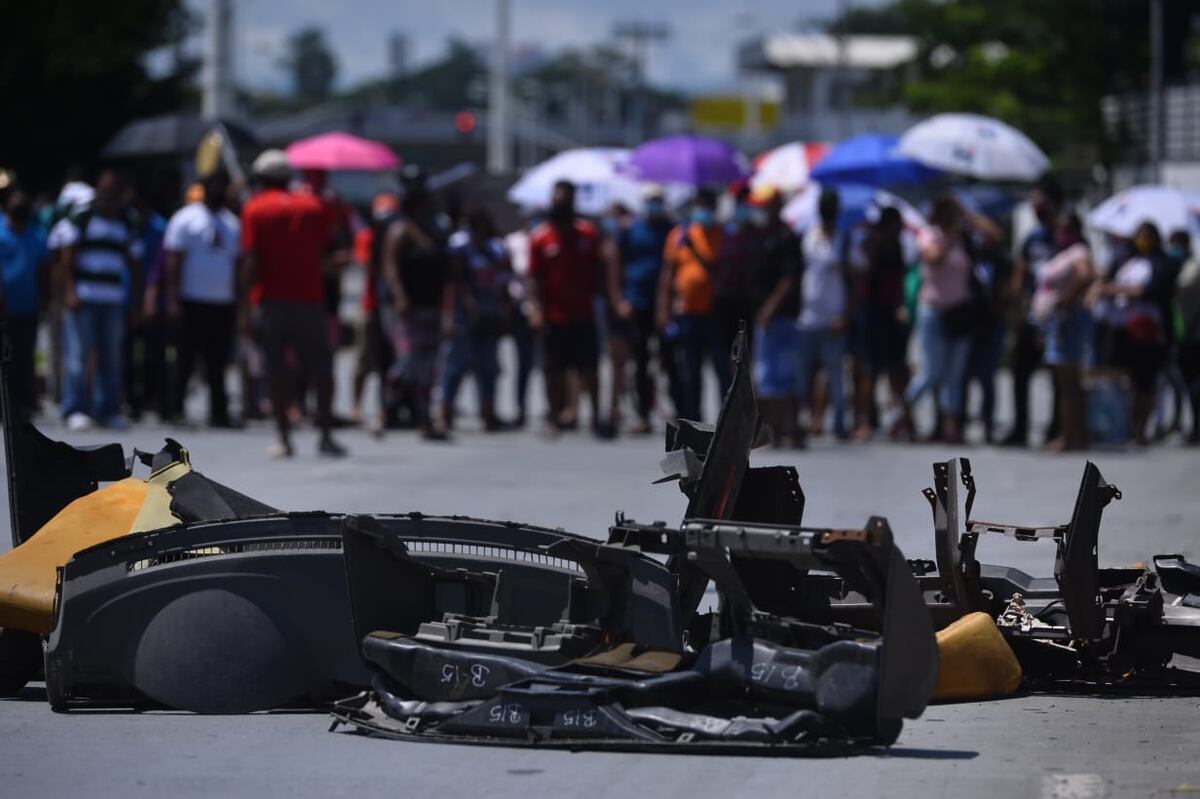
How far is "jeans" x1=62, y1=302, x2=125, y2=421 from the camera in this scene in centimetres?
1691

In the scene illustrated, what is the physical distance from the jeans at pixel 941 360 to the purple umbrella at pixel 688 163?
424cm

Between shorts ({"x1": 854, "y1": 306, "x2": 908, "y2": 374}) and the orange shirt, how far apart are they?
1.54 metres

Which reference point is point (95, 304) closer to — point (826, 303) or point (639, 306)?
point (639, 306)

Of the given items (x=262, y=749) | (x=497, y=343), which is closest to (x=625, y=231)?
(x=497, y=343)

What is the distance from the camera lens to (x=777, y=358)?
54.7 feet

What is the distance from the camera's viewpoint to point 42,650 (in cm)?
720

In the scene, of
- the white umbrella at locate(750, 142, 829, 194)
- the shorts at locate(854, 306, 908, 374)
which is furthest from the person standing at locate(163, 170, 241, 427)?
the white umbrella at locate(750, 142, 829, 194)

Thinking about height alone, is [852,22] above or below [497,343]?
above

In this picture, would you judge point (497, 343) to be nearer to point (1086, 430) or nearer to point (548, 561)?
point (1086, 430)

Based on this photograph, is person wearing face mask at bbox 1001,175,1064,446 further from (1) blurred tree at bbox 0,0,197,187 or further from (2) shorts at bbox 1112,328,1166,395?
(1) blurred tree at bbox 0,0,197,187

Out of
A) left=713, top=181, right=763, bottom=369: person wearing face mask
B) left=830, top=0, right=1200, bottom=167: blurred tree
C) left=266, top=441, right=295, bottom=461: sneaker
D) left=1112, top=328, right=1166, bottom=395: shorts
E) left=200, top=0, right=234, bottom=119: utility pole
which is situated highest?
left=830, top=0, right=1200, bottom=167: blurred tree

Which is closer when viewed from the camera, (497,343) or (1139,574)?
(1139,574)

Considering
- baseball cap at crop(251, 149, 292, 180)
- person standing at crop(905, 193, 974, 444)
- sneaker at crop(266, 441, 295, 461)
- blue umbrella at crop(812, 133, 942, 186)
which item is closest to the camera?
baseball cap at crop(251, 149, 292, 180)

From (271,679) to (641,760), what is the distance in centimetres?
134
